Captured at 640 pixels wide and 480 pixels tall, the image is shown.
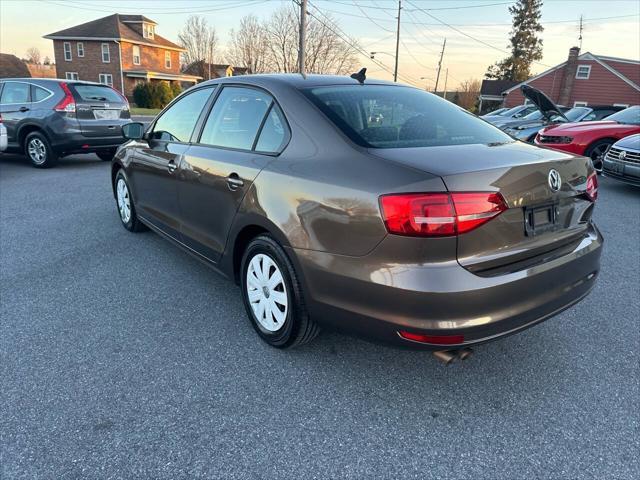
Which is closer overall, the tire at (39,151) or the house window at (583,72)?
the tire at (39,151)

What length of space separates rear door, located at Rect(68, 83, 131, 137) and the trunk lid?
26.5ft

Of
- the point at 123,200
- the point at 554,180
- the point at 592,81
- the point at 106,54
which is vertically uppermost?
the point at 106,54

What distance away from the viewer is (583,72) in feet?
123

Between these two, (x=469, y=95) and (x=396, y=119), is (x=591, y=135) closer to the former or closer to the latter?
(x=396, y=119)

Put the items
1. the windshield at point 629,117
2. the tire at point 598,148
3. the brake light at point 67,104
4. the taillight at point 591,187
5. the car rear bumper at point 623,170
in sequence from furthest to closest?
1. the windshield at point 629,117
2. the tire at point 598,148
3. the brake light at point 67,104
4. the car rear bumper at point 623,170
5. the taillight at point 591,187

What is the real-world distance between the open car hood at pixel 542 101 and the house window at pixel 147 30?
43.0 m

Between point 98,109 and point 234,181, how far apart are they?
7.29 metres

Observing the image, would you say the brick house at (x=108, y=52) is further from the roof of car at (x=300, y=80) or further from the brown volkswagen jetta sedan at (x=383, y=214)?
the brown volkswagen jetta sedan at (x=383, y=214)

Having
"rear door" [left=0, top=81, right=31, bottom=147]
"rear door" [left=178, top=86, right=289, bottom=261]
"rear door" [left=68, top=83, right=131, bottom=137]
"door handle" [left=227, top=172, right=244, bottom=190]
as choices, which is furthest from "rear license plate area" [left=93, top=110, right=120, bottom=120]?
"door handle" [left=227, top=172, right=244, bottom=190]

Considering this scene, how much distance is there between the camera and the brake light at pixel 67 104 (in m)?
8.49

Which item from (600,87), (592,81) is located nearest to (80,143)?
(600,87)

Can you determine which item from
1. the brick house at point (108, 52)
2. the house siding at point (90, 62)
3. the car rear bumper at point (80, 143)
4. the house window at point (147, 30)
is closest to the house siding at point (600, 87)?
the brick house at point (108, 52)

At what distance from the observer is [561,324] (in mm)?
3250

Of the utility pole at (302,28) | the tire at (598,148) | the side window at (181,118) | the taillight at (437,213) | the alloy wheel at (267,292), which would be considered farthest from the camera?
the utility pole at (302,28)
